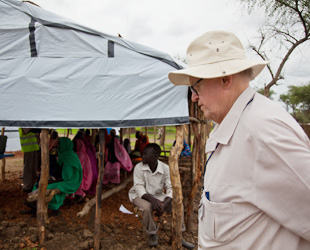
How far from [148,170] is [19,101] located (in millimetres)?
2247

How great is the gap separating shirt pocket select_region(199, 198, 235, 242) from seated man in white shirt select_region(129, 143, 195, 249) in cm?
288

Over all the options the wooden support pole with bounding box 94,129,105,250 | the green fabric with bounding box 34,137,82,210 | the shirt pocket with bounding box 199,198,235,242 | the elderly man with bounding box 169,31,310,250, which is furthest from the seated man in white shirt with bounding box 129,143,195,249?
the shirt pocket with bounding box 199,198,235,242

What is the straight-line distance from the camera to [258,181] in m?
0.91

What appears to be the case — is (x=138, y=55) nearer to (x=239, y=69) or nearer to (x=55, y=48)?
(x=55, y=48)

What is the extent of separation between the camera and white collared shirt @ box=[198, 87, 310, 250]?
860 mm

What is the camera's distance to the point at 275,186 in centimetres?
88

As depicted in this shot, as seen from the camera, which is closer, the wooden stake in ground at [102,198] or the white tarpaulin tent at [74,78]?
the white tarpaulin tent at [74,78]

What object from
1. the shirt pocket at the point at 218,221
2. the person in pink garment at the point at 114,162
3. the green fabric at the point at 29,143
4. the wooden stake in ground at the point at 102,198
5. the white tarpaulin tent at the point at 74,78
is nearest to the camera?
the shirt pocket at the point at 218,221

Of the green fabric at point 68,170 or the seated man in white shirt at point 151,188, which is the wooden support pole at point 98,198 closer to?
the seated man in white shirt at point 151,188

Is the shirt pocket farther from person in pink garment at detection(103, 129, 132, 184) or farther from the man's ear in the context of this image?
person in pink garment at detection(103, 129, 132, 184)

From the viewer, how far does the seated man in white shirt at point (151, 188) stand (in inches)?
156

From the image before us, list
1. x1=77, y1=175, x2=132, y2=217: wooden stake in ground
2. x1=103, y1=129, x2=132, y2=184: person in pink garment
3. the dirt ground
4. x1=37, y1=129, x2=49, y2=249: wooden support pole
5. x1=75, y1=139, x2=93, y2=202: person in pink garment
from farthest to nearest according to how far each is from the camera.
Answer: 1. x1=103, y1=129, x2=132, y2=184: person in pink garment
2. x1=75, y1=139, x2=93, y2=202: person in pink garment
3. x1=77, y1=175, x2=132, y2=217: wooden stake in ground
4. the dirt ground
5. x1=37, y1=129, x2=49, y2=249: wooden support pole

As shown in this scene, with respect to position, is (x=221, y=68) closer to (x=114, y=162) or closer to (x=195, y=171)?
(x=195, y=171)

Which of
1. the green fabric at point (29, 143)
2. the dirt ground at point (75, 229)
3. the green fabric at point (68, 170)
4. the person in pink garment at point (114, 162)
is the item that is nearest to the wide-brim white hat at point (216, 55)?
the dirt ground at point (75, 229)
